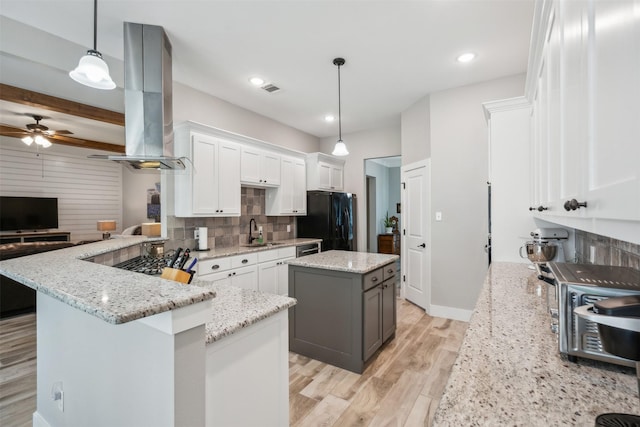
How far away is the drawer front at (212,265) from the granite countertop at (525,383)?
2588mm

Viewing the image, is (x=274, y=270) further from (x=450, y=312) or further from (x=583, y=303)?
(x=583, y=303)

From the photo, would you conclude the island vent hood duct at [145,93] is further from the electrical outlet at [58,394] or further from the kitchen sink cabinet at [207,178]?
the electrical outlet at [58,394]

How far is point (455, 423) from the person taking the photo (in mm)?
651

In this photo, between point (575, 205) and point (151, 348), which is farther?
point (151, 348)

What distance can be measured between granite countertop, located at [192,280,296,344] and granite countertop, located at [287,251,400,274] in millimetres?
1101

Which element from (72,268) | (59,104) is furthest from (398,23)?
(59,104)

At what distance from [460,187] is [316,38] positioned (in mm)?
2380

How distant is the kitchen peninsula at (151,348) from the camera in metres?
0.89

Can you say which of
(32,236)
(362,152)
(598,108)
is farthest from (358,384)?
(32,236)

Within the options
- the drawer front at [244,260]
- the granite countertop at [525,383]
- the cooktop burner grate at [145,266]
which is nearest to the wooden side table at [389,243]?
the drawer front at [244,260]

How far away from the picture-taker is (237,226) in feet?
13.7

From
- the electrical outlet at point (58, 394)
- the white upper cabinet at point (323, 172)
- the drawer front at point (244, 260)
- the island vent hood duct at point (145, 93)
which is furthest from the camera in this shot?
the white upper cabinet at point (323, 172)

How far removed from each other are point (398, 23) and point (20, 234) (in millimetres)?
8482

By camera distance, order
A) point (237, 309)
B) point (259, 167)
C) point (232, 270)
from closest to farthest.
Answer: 1. point (237, 309)
2. point (232, 270)
3. point (259, 167)
